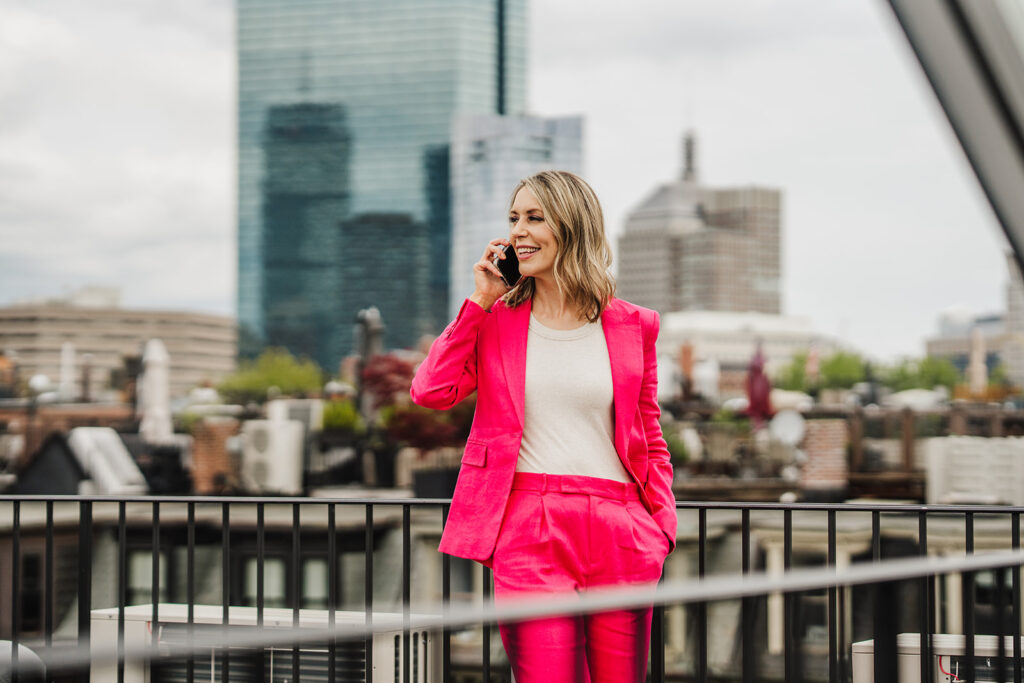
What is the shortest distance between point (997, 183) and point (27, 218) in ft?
350

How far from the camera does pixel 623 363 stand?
8.05ft

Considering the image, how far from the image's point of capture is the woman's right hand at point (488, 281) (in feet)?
8.00

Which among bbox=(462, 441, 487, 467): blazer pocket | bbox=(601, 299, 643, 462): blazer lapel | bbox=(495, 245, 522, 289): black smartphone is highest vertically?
bbox=(495, 245, 522, 289): black smartphone

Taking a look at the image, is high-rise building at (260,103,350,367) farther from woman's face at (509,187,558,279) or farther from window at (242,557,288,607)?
woman's face at (509,187,558,279)

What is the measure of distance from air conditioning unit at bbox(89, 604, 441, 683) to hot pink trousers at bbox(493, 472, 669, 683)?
1.06 feet

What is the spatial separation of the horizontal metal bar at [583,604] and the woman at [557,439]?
1.02 ft

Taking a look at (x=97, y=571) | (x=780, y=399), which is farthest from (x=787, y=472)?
(x=97, y=571)

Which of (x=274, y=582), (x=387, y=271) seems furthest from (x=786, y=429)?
(x=387, y=271)

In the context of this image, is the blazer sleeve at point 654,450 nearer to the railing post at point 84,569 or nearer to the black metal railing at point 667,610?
the black metal railing at point 667,610

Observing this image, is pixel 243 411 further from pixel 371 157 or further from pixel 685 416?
pixel 371 157

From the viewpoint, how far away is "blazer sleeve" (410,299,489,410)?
2428 mm

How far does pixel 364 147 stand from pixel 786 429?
11218 cm

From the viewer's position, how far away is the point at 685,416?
25594mm

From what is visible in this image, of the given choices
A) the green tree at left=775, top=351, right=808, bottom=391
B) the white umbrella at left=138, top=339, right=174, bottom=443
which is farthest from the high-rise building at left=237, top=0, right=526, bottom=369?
the white umbrella at left=138, top=339, right=174, bottom=443
